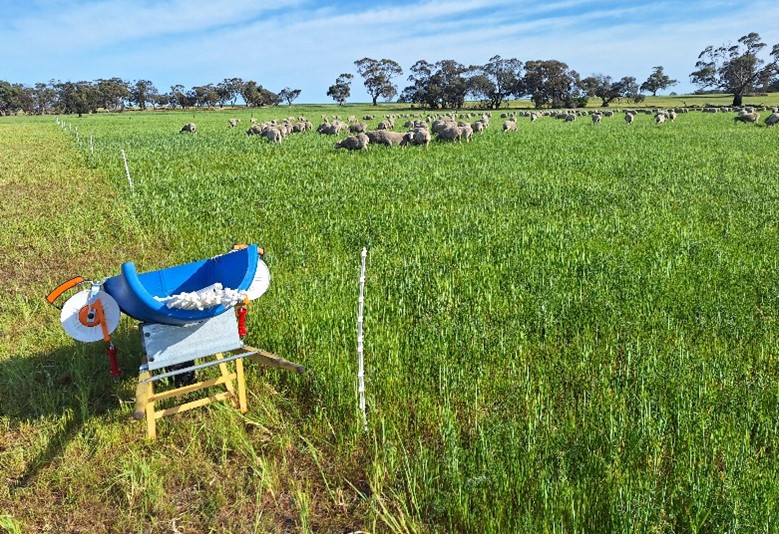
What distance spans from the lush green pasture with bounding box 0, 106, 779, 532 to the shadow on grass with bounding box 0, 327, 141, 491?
0.02 metres

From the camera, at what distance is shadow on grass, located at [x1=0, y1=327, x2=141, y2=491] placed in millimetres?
3967

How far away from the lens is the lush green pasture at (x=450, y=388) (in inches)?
128

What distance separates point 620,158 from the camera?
61.6 ft

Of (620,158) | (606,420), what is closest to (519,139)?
(620,158)

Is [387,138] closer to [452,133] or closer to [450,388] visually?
[452,133]

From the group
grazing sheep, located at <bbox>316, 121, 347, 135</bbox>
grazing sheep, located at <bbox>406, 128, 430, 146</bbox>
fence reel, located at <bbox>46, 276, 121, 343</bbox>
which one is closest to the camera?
fence reel, located at <bbox>46, 276, 121, 343</bbox>

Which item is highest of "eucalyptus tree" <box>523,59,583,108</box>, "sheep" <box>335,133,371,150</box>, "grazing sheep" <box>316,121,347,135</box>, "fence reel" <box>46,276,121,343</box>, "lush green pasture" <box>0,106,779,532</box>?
"eucalyptus tree" <box>523,59,583,108</box>

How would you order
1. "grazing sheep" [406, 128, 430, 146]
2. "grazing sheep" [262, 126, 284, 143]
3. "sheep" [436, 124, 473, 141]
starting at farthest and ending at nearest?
1. "grazing sheep" [262, 126, 284, 143]
2. "sheep" [436, 124, 473, 141]
3. "grazing sheep" [406, 128, 430, 146]

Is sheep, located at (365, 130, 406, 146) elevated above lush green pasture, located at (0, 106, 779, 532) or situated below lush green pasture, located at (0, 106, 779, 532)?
above

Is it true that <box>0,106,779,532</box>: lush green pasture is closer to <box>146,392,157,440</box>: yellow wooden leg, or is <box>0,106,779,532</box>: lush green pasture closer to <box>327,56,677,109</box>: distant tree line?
<box>146,392,157,440</box>: yellow wooden leg

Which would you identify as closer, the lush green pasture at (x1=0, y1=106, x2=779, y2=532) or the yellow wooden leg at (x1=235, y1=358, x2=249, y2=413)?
the lush green pasture at (x1=0, y1=106, x2=779, y2=532)

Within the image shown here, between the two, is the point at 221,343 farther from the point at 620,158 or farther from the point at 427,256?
the point at 620,158

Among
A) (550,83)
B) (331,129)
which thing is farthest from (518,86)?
(331,129)

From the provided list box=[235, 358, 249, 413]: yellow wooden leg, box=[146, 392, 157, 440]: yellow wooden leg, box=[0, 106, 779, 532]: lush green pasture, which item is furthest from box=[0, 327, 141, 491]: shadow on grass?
box=[235, 358, 249, 413]: yellow wooden leg
